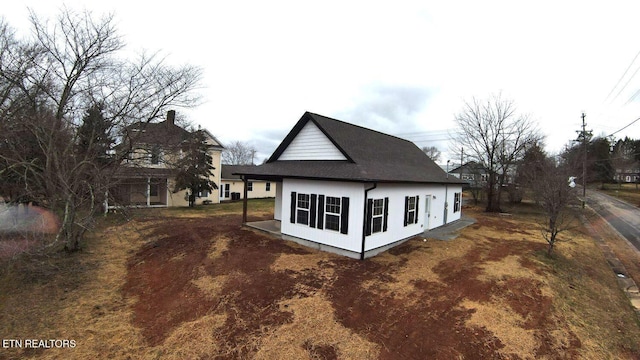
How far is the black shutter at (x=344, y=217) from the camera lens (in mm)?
9578

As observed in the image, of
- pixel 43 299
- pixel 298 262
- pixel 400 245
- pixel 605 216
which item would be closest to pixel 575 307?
pixel 400 245

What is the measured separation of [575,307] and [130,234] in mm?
16928

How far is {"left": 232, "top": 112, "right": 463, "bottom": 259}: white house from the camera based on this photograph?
31.2 feet

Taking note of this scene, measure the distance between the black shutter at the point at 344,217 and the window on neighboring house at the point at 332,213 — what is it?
0.23 m

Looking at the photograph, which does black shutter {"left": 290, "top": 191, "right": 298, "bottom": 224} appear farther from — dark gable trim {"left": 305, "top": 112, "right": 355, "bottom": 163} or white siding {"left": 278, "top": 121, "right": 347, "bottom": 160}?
dark gable trim {"left": 305, "top": 112, "right": 355, "bottom": 163}

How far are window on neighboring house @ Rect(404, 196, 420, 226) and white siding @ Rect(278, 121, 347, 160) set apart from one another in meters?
3.52

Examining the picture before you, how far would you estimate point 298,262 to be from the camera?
356 inches

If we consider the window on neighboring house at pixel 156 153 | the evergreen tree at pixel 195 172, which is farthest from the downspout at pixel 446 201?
the evergreen tree at pixel 195 172

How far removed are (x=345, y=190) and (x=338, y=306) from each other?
424cm

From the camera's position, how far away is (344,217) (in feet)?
31.6

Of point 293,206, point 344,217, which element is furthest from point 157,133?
point 344,217

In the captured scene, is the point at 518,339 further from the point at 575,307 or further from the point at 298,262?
the point at 298,262

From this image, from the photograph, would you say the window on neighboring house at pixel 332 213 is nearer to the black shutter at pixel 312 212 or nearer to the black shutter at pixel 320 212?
the black shutter at pixel 320 212

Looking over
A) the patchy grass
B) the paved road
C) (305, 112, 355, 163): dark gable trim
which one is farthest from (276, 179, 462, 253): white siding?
the patchy grass
